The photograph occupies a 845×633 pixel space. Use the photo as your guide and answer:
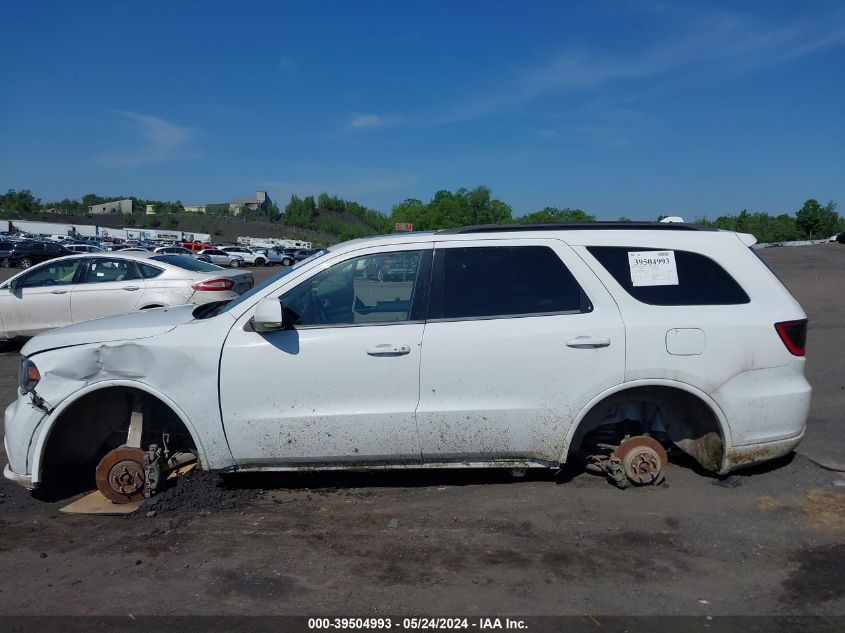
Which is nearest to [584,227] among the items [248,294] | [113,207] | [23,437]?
[248,294]

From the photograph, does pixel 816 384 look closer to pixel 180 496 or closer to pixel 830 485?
pixel 830 485

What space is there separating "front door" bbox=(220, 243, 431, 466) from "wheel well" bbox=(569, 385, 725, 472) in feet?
4.11

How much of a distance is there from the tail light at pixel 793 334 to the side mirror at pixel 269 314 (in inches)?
125

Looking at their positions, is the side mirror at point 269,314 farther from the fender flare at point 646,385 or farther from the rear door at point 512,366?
the fender flare at point 646,385

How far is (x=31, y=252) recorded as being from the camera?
44625 mm

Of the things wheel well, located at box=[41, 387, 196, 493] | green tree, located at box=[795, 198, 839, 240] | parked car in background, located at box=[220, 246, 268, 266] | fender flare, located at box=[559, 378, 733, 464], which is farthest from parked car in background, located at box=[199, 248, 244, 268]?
green tree, located at box=[795, 198, 839, 240]

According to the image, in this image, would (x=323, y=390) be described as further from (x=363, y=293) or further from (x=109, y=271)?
(x=109, y=271)

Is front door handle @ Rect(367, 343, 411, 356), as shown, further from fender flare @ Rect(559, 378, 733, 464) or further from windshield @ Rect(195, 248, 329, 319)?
fender flare @ Rect(559, 378, 733, 464)

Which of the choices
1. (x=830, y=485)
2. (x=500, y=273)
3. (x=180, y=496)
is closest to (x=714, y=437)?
(x=830, y=485)

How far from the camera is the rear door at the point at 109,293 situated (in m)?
10.4

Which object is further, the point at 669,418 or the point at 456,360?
the point at 669,418

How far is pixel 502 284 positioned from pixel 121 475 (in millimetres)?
2864

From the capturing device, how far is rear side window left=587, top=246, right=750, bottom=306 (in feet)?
14.9

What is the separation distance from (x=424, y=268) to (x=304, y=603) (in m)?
2.18
